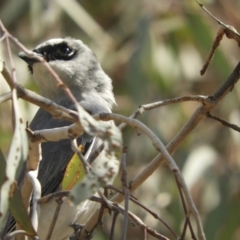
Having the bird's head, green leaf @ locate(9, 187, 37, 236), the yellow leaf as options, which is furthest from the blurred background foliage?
green leaf @ locate(9, 187, 37, 236)

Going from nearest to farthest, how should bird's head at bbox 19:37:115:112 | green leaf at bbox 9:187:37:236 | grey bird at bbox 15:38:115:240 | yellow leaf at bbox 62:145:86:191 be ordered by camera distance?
green leaf at bbox 9:187:37:236 → yellow leaf at bbox 62:145:86:191 → grey bird at bbox 15:38:115:240 → bird's head at bbox 19:37:115:112

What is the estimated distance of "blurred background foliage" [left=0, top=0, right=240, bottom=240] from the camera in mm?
3910

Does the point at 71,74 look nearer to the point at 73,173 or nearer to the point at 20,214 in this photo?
the point at 73,173

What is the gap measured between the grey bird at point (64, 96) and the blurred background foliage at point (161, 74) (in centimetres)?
45

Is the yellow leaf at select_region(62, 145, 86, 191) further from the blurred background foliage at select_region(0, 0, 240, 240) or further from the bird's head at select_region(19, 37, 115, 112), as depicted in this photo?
the blurred background foliage at select_region(0, 0, 240, 240)

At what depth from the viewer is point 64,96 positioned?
132 inches

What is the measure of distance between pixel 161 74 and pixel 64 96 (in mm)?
1020

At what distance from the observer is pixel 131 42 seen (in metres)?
4.76

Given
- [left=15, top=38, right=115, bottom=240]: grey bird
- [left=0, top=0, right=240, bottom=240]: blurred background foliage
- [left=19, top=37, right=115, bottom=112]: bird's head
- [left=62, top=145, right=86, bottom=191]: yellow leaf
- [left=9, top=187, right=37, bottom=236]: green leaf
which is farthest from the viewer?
[left=0, top=0, right=240, bottom=240]: blurred background foliage

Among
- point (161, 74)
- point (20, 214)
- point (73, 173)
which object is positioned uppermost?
point (161, 74)

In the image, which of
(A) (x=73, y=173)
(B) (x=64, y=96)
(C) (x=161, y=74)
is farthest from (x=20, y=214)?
(C) (x=161, y=74)

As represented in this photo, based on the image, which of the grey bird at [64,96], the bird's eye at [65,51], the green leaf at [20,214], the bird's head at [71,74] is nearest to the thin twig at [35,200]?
the green leaf at [20,214]

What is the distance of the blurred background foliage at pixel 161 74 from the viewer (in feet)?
12.8

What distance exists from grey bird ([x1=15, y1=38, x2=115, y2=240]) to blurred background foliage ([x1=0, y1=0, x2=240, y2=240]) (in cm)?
45
